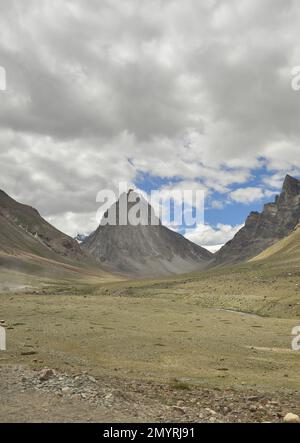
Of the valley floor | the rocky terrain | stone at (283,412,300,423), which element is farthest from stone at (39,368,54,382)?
stone at (283,412,300,423)

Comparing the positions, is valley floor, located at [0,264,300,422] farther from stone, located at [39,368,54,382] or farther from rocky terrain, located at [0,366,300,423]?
stone, located at [39,368,54,382]

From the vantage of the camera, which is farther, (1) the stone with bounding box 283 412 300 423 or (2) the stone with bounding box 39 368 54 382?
(2) the stone with bounding box 39 368 54 382

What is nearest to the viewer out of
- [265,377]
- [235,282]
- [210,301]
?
[265,377]

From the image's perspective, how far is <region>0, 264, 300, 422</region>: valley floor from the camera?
16688 millimetres

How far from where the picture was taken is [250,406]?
18.0 meters

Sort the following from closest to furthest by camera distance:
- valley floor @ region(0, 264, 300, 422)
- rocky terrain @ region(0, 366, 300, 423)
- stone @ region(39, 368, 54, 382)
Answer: rocky terrain @ region(0, 366, 300, 423) → valley floor @ region(0, 264, 300, 422) → stone @ region(39, 368, 54, 382)

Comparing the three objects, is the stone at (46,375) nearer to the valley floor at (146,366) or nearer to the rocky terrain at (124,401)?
the rocky terrain at (124,401)

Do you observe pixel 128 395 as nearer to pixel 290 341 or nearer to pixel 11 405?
pixel 11 405

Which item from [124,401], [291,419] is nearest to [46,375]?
[124,401]

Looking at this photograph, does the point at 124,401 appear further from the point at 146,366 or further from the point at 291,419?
the point at 146,366

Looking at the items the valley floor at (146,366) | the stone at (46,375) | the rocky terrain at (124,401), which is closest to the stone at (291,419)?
the rocky terrain at (124,401)
